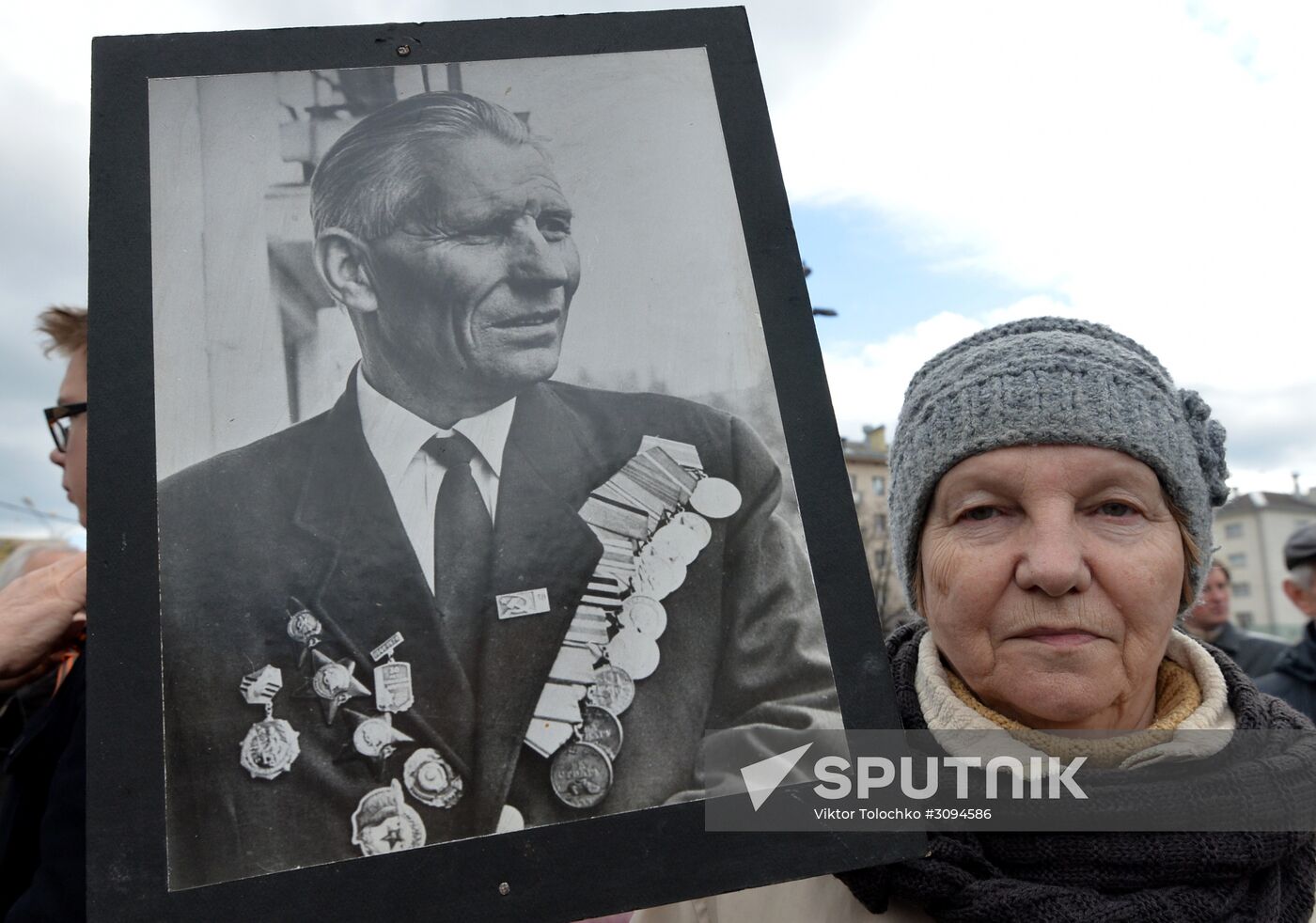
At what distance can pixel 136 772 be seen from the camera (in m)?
1.13

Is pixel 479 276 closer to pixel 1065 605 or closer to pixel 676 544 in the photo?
pixel 676 544

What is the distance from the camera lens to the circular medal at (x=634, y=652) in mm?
1257

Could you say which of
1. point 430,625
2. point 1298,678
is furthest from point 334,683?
point 1298,678

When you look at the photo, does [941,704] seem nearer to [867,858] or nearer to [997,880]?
[997,880]

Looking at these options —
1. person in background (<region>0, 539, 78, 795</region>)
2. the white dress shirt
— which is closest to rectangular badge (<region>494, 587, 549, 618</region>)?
the white dress shirt

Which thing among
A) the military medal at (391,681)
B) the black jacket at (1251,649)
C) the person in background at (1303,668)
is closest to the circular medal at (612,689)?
the military medal at (391,681)

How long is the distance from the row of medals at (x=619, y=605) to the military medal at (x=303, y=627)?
28 cm

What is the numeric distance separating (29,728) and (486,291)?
145 cm

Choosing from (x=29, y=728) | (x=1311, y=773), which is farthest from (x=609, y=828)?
(x=29, y=728)

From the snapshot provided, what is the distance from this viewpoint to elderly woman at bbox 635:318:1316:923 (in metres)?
1.54

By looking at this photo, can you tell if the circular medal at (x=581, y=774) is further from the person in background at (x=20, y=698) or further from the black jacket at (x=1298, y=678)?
the black jacket at (x=1298, y=678)

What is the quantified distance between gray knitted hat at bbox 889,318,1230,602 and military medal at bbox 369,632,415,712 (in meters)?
0.98

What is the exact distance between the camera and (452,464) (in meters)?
1.31

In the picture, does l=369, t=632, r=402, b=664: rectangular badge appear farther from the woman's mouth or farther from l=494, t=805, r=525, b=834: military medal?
the woman's mouth
